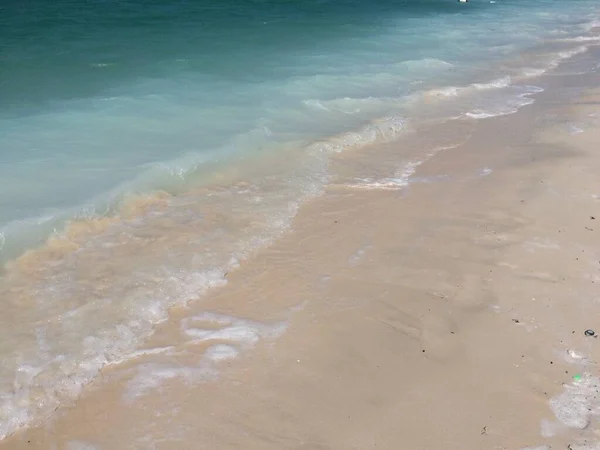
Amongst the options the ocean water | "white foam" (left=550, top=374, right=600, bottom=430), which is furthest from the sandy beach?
the ocean water

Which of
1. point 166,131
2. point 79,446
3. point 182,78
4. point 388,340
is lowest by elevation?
point 79,446

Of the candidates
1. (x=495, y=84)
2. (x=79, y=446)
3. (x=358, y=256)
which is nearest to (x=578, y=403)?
(x=358, y=256)

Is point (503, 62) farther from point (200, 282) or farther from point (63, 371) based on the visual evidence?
point (63, 371)

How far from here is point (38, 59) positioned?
622 inches

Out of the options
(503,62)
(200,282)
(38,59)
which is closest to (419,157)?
(200,282)

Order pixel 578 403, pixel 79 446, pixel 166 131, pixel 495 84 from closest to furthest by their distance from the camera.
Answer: pixel 79 446, pixel 578 403, pixel 166 131, pixel 495 84

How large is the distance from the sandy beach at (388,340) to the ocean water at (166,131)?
448mm

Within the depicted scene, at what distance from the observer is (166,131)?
34.7 feet

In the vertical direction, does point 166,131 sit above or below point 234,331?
above

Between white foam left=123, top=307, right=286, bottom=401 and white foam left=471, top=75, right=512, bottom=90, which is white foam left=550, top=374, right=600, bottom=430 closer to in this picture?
white foam left=123, top=307, right=286, bottom=401

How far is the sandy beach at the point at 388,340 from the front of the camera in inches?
167

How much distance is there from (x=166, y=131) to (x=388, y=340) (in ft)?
22.6

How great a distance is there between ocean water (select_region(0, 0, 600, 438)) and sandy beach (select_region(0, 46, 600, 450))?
448 millimetres

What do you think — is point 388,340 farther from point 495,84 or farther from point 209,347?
point 495,84
